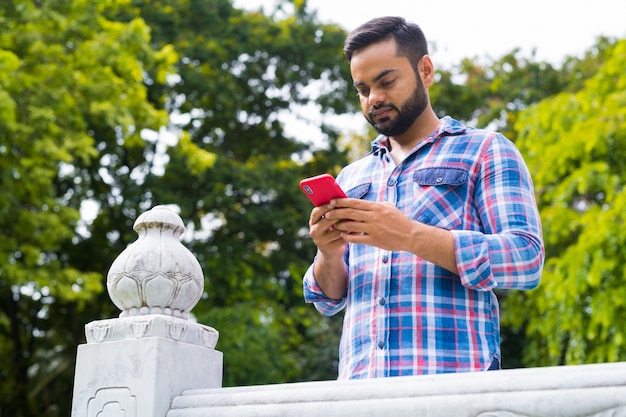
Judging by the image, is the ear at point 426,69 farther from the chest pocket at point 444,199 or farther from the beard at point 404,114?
the chest pocket at point 444,199

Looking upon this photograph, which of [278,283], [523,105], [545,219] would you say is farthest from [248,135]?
[545,219]

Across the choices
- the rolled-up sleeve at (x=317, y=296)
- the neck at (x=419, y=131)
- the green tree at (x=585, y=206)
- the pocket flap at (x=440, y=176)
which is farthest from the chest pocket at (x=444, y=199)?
the green tree at (x=585, y=206)

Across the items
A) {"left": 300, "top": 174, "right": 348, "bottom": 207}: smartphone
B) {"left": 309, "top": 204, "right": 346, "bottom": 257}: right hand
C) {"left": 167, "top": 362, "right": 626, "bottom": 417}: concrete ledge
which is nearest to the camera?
{"left": 167, "top": 362, "right": 626, "bottom": 417}: concrete ledge

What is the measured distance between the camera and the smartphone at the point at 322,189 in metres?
2.20

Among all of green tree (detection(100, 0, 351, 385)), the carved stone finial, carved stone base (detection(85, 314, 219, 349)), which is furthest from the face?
green tree (detection(100, 0, 351, 385))

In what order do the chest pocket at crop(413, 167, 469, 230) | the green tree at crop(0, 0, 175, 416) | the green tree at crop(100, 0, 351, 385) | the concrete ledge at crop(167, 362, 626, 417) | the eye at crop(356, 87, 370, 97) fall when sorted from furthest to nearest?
the green tree at crop(100, 0, 351, 385) → the green tree at crop(0, 0, 175, 416) → the eye at crop(356, 87, 370, 97) → the chest pocket at crop(413, 167, 469, 230) → the concrete ledge at crop(167, 362, 626, 417)

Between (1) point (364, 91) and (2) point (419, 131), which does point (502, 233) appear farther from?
(1) point (364, 91)

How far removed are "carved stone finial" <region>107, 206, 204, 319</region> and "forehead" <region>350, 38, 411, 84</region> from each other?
831 mm

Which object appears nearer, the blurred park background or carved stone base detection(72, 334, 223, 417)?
carved stone base detection(72, 334, 223, 417)

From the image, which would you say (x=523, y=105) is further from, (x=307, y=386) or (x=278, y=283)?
(x=307, y=386)

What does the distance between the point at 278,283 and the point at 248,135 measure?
2709 millimetres

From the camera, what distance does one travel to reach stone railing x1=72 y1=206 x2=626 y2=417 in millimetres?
1914

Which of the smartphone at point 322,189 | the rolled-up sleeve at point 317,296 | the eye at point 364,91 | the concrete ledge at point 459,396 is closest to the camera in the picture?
the concrete ledge at point 459,396

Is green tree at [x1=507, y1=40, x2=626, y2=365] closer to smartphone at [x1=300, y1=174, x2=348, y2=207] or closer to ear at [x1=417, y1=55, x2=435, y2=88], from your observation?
ear at [x1=417, y1=55, x2=435, y2=88]
